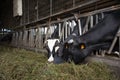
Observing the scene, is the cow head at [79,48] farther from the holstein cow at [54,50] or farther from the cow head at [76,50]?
the holstein cow at [54,50]

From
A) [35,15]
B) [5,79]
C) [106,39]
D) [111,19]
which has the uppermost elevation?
[35,15]

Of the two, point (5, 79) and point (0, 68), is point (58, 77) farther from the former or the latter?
point (0, 68)

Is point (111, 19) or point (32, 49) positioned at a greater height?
point (111, 19)

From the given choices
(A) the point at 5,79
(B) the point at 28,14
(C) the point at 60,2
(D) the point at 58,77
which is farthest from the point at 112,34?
(B) the point at 28,14

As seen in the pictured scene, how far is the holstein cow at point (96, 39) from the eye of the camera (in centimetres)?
345

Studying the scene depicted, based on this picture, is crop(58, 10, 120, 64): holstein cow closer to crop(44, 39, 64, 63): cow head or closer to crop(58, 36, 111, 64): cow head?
crop(58, 36, 111, 64): cow head

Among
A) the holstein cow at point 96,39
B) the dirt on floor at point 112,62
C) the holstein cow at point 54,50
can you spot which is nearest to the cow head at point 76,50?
the holstein cow at point 96,39

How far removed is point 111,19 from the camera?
11.4ft

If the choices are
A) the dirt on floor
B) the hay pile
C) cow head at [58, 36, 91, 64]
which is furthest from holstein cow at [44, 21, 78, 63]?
the hay pile

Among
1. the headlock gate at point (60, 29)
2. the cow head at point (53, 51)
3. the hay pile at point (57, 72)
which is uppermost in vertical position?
the headlock gate at point (60, 29)

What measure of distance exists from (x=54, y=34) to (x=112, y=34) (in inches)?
96.4

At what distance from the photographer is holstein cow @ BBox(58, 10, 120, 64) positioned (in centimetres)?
345

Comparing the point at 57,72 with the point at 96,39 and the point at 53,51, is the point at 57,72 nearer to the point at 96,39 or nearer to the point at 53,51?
the point at 96,39

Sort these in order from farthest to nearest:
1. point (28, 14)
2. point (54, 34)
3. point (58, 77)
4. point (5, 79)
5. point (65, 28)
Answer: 1. point (28, 14)
2. point (54, 34)
3. point (65, 28)
4. point (5, 79)
5. point (58, 77)
